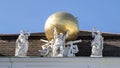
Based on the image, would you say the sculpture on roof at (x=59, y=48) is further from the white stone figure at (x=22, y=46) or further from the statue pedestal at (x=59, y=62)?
the white stone figure at (x=22, y=46)

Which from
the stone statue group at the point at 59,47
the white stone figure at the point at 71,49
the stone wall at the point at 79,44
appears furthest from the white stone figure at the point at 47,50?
the stone wall at the point at 79,44

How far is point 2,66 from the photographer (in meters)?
20.1

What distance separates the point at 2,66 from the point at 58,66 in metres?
1.87

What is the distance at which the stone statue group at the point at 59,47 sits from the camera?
20.1 meters

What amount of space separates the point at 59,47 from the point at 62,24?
96 centimetres

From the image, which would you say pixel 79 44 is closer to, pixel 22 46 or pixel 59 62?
pixel 59 62

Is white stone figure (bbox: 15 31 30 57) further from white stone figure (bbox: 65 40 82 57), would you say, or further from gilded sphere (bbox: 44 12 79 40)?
white stone figure (bbox: 65 40 82 57)

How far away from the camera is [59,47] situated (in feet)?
66.0

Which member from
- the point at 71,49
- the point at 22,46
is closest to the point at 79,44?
the point at 71,49

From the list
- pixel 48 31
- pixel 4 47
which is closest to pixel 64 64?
pixel 48 31

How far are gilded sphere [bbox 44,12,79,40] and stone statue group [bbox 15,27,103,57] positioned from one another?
21 centimetres

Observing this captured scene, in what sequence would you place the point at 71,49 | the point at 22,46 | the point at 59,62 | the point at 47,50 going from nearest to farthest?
the point at 59,62
the point at 22,46
the point at 71,49
the point at 47,50

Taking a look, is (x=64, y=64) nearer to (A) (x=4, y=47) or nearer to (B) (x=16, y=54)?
(B) (x=16, y=54)

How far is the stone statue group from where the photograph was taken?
65.8 feet
